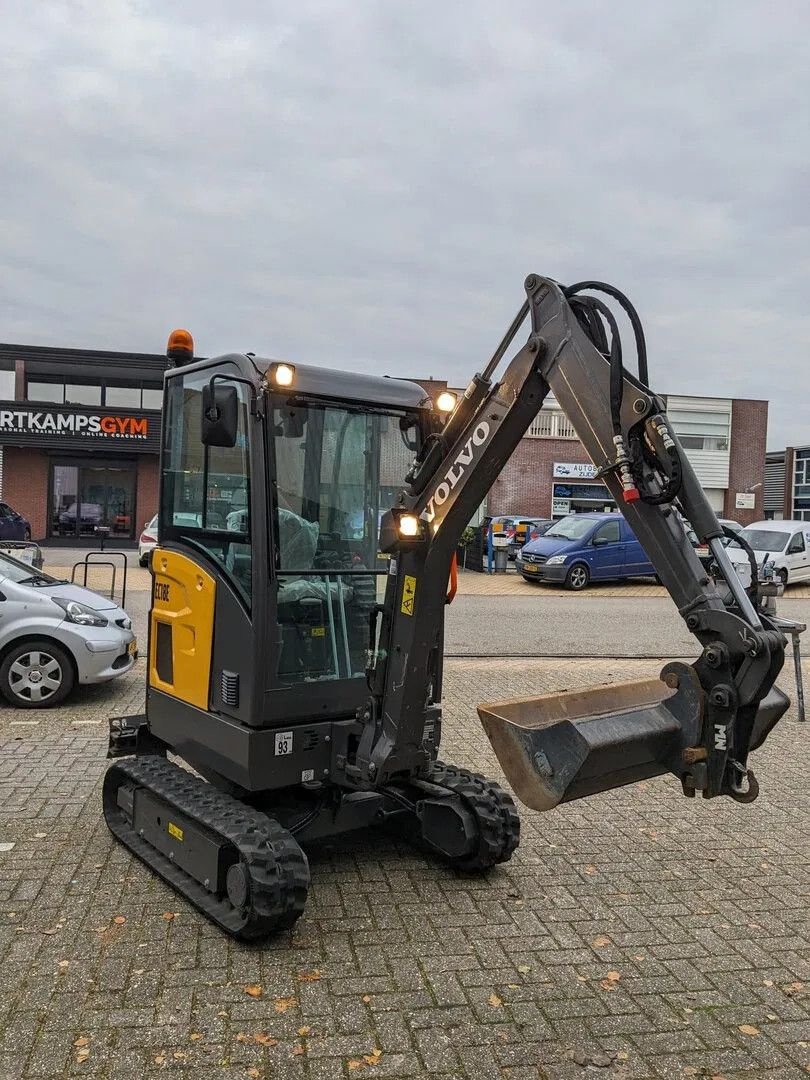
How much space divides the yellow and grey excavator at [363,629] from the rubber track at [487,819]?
1 cm

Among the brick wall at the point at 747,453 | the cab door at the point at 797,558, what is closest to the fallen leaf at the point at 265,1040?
the cab door at the point at 797,558

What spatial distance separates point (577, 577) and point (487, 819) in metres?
17.3

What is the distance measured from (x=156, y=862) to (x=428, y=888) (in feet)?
4.68

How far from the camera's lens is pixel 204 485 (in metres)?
4.79

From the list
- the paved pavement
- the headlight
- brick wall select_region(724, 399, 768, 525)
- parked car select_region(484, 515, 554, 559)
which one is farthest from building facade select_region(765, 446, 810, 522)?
the paved pavement

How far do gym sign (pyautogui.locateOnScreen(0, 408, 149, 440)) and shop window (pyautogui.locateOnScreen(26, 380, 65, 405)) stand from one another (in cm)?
267

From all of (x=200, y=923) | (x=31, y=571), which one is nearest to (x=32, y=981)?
(x=200, y=923)

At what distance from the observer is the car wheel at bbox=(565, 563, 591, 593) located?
70.1 ft

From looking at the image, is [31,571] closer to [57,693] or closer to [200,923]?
[57,693]

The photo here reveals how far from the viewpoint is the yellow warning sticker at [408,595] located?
4.27 meters

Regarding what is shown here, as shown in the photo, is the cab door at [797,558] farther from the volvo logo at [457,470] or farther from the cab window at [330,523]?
the volvo logo at [457,470]

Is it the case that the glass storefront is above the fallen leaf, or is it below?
above

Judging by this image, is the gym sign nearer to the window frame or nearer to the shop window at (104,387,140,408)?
the shop window at (104,387,140,408)

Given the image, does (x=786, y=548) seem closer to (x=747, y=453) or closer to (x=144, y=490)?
(x=747, y=453)
